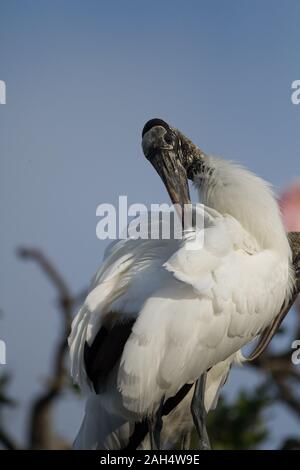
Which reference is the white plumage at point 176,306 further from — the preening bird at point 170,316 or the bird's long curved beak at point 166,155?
the bird's long curved beak at point 166,155

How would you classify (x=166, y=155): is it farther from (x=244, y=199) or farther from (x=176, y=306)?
(x=176, y=306)

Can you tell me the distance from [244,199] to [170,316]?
892 millimetres

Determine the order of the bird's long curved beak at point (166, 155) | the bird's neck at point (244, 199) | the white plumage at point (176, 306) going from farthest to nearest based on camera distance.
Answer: the bird's long curved beak at point (166, 155)
the bird's neck at point (244, 199)
the white plumage at point (176, 306)

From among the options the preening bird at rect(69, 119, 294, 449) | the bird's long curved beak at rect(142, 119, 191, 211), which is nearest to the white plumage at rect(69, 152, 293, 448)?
the preening bird at rect(69, 119, 294, 449)

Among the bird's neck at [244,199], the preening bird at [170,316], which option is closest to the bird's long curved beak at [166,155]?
the bird's neck at [244,199]

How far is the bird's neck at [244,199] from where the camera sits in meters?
6.56

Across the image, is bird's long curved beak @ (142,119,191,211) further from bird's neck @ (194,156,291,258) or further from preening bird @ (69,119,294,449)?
preening bird @ (69,119,294,449)

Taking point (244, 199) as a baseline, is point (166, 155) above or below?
above

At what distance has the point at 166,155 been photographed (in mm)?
7188

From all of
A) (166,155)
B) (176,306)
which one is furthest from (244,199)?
(176,306)

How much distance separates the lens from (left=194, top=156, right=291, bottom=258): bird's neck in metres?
6.56

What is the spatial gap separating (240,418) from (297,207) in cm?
114

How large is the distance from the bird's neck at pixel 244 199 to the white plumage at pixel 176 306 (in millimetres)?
12

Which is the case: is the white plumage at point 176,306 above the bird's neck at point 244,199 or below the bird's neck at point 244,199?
below
